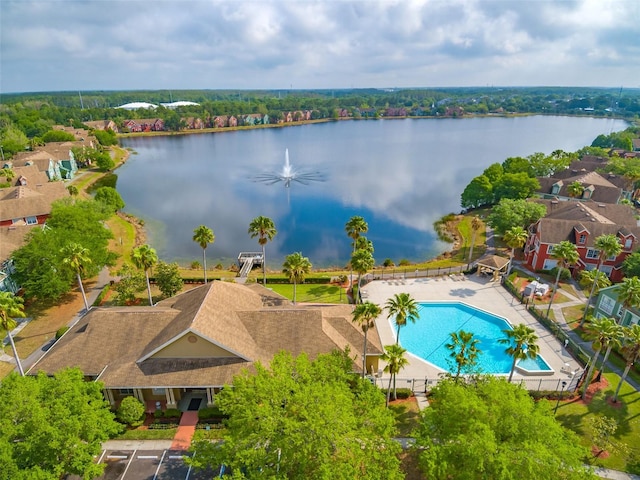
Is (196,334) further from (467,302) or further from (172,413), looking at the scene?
(467,302)

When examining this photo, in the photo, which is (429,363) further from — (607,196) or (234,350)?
(607,196)

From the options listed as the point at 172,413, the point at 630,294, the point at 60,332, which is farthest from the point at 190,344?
the point at 630,294

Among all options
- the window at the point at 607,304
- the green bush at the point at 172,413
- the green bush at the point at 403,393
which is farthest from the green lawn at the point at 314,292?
the window at the point at 607,304

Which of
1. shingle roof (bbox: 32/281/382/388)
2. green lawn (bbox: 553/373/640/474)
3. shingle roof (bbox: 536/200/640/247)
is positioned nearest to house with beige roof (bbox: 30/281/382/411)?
shingle roof (bbox: 32/281/382/388)

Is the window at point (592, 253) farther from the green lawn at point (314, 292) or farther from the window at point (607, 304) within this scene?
the green lawn at point (314, 292)

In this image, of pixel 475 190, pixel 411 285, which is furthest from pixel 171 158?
pixel 411 285

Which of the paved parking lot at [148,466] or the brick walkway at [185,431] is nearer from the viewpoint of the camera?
the paved parking lot at [148,466]
